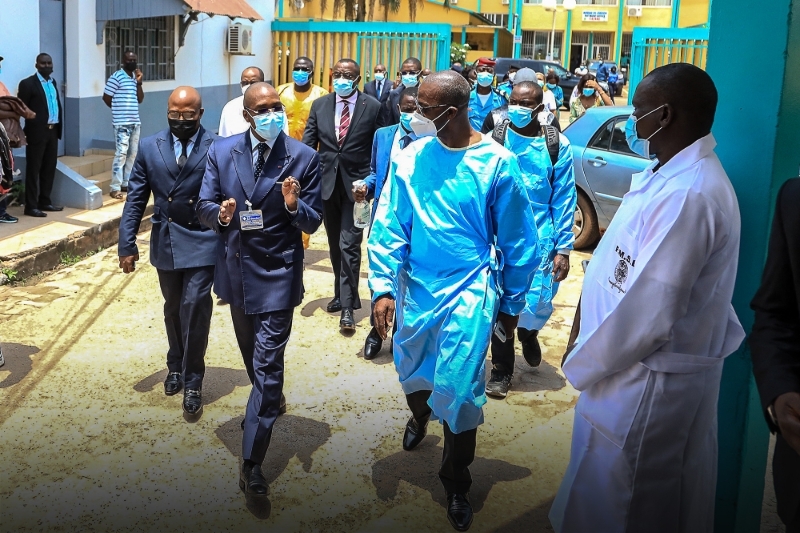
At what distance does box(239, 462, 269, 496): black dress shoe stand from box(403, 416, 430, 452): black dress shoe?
35.9 inches

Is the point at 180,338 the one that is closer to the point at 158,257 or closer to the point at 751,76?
the point at 158,257

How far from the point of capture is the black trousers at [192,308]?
5.33 metres

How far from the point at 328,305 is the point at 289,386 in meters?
1.88

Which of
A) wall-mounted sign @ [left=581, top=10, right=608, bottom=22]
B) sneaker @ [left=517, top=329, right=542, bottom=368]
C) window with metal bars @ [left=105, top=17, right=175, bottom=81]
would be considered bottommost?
sneaker @ [left=517, top=329, right=542, bottom=368]

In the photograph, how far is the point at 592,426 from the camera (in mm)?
3146

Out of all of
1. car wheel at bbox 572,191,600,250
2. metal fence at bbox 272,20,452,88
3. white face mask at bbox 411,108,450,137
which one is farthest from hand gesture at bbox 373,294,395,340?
metal fence at bbox 272,20,452,88

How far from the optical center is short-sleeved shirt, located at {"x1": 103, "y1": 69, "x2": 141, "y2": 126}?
11594 millimetres

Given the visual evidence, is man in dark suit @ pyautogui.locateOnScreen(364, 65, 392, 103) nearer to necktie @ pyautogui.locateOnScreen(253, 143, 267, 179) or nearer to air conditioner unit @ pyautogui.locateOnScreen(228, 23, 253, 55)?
air conditioner unit @ pyautogui.locateOnScreen(228, 23, 253, 55)

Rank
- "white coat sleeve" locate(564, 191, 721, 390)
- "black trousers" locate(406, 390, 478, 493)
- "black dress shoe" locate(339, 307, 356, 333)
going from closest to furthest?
"white coat sleeve" locate(564, 191, 721, 390) → "black trousers" locate(406, 390, 478, 493) → "black dress shoe" locate(339, 307, 356, 333)

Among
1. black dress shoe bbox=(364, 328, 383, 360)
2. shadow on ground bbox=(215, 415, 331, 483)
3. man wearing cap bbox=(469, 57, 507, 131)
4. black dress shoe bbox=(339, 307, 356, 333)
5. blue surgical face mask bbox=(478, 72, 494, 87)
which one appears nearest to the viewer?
shadow on ground bbox=(215, 415, 331, 483)

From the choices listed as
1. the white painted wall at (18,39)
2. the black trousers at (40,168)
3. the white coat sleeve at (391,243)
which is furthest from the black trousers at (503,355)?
the white painted wall at (18,39)

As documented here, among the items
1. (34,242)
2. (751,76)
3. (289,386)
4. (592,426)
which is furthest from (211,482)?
(34,242)

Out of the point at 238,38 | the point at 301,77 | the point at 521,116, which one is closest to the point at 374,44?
the point at 238,38

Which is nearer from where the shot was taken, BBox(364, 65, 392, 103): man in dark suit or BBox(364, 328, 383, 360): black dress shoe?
BBox(364, 328, 383, 360): black dress shoe
